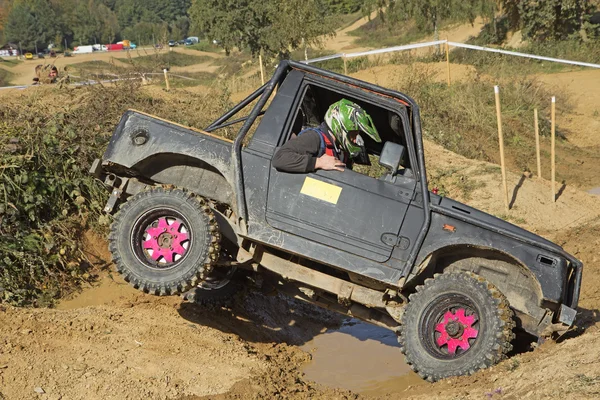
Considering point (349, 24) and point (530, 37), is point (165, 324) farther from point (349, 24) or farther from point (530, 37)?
point (349, 24)

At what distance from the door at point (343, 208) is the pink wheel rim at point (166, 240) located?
2.38ft

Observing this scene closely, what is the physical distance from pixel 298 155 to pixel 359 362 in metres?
2.60

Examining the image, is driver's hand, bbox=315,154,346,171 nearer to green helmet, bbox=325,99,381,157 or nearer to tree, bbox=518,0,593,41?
green helmet, bbox=325,99,381,157

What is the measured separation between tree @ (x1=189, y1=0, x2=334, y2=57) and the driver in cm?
2331

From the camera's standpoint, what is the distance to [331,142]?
19.8 ft

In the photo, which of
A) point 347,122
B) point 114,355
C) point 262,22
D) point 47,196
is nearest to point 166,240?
point 114,355

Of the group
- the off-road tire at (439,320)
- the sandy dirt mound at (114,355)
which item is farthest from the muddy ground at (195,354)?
the off-road tire at (439,320)

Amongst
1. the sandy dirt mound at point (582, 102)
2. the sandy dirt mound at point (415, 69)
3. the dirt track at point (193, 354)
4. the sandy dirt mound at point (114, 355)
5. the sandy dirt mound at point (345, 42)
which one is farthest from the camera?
the sandy dirt mound at point (345, 42)

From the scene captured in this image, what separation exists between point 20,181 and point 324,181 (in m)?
3.70

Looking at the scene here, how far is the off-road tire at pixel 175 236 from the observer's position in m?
5.77

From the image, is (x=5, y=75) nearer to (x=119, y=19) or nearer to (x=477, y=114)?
(x=477, y=114)

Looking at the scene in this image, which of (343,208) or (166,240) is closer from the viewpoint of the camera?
(343,208)

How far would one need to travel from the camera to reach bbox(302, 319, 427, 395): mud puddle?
6.77 m

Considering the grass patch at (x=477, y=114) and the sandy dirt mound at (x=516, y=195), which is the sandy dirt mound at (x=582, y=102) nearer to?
the grass patch at (x=477, y=114)
